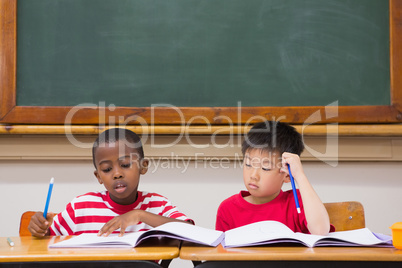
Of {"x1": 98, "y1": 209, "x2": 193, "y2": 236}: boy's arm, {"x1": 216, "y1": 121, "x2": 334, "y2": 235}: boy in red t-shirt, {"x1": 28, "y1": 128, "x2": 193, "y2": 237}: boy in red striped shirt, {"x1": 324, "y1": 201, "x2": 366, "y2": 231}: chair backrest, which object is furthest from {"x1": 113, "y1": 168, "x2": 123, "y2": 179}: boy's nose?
{"x1": 324, "y1": 201, "x2": 366, "y2": 231}: chair backrest

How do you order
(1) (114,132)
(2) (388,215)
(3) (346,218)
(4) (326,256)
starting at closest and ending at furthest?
(4) (326,256) < (3) (346,218) < (1) (114,132) < (2) (388,215)

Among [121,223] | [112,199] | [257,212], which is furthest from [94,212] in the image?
[257,212]

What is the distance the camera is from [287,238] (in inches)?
36.1

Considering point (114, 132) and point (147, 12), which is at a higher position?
point (147, 12)

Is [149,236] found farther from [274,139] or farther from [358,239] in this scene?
[274,139]

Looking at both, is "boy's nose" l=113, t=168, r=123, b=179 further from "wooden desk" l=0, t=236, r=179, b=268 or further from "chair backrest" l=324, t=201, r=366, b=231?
"chair backrest" l=324, t=201, r=366, b=231

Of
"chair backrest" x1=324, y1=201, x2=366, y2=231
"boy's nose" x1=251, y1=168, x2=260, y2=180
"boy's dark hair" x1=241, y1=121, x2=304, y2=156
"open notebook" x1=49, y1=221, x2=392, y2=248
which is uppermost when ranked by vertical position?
"boy's dark hair" x1=241, y1=121, x2=304, y2=156

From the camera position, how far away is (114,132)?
5.29ft

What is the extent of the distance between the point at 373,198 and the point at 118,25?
140cm

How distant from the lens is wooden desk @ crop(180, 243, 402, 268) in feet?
2.65

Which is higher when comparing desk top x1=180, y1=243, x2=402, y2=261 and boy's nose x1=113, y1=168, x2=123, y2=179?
boy's nose x1=113, y1=168, x2=123, y2=179

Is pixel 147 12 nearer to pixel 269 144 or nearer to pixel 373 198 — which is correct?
pixel 269 144

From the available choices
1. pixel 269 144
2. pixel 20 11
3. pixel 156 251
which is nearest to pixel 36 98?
pixel 20 11

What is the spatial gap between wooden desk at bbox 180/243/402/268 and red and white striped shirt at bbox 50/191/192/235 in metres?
0.58
